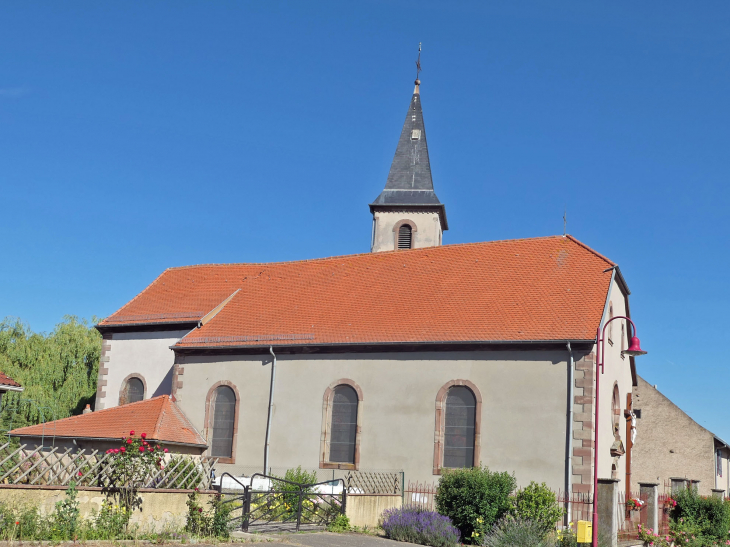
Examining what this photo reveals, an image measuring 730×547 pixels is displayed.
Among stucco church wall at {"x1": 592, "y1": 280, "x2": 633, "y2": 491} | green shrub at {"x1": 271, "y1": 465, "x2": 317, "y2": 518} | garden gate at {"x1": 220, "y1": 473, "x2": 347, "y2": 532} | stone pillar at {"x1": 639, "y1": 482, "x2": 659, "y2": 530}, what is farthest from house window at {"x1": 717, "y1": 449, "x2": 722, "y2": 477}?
garden gate at {"x1": 220, "y1": 473, "x2": 347, "y2": 532}

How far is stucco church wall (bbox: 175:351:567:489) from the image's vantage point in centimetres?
2092

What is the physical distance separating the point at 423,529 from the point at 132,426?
933cm

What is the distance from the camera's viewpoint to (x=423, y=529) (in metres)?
17.6

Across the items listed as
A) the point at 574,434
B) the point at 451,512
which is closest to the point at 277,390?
the point at 451,512

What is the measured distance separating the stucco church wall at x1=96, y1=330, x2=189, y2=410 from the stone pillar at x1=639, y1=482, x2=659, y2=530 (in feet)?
51.5

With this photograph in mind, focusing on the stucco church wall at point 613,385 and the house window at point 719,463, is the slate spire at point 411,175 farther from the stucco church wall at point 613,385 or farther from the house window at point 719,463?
the house window at point 719,463

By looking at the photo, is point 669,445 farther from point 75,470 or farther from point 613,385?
point 75,470

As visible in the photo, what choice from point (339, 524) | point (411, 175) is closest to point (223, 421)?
point (339, 524)

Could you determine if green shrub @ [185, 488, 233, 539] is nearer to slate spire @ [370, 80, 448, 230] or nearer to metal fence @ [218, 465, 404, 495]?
metal fence @ [218, 465, 404, 495]

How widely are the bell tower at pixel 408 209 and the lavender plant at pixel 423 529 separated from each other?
66.2ft

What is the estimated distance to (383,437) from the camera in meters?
22.9

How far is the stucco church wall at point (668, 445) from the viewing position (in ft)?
109

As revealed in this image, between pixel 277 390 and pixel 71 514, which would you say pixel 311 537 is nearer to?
pixel 71 514

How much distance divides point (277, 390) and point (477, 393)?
6527mm
